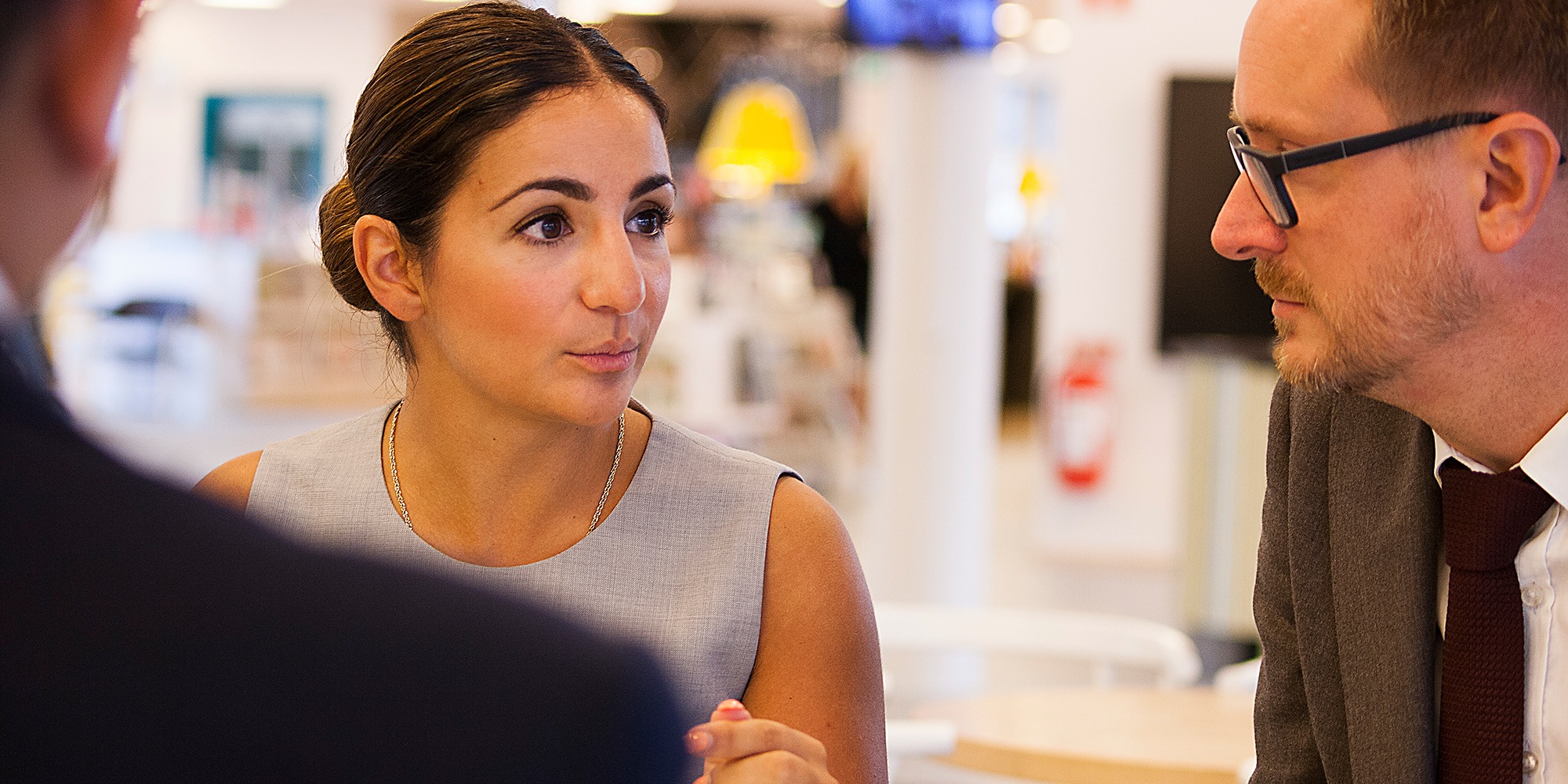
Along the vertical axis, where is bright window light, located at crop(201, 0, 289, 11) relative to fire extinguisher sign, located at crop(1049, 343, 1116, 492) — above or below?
above

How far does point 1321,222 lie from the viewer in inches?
47.3

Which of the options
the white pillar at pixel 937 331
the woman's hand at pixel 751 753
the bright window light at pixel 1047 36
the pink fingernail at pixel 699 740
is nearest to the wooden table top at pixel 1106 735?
the woman's hand at pixel 751 753

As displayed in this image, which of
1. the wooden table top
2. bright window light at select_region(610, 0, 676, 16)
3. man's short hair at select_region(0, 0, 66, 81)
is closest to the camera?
man's short hair at select_region(0, 0, 66, 81)

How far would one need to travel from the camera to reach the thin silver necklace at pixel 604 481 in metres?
1.38

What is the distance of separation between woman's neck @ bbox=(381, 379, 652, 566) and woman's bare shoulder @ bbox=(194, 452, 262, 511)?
188 mm

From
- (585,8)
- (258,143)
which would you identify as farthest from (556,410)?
(258,143)

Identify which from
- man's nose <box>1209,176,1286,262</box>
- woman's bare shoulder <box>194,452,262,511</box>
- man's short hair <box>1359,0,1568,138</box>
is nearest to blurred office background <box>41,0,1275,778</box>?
woman's bare shoulder <box>194,452,262,511</box>

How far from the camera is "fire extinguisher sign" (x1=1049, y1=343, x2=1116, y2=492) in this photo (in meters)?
5.95

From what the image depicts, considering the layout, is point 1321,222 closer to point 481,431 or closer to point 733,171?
point 481,431

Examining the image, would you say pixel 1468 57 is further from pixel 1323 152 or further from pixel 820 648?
pixel 820 648

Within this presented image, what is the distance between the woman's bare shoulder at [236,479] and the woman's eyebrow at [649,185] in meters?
0.50

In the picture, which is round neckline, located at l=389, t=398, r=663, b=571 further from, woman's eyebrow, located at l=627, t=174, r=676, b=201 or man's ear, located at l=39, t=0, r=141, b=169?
man's ear, located at l=39, t=0, r=141, b=169

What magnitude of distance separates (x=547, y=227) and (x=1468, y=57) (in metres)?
0.74

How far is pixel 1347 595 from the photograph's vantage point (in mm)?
1305
